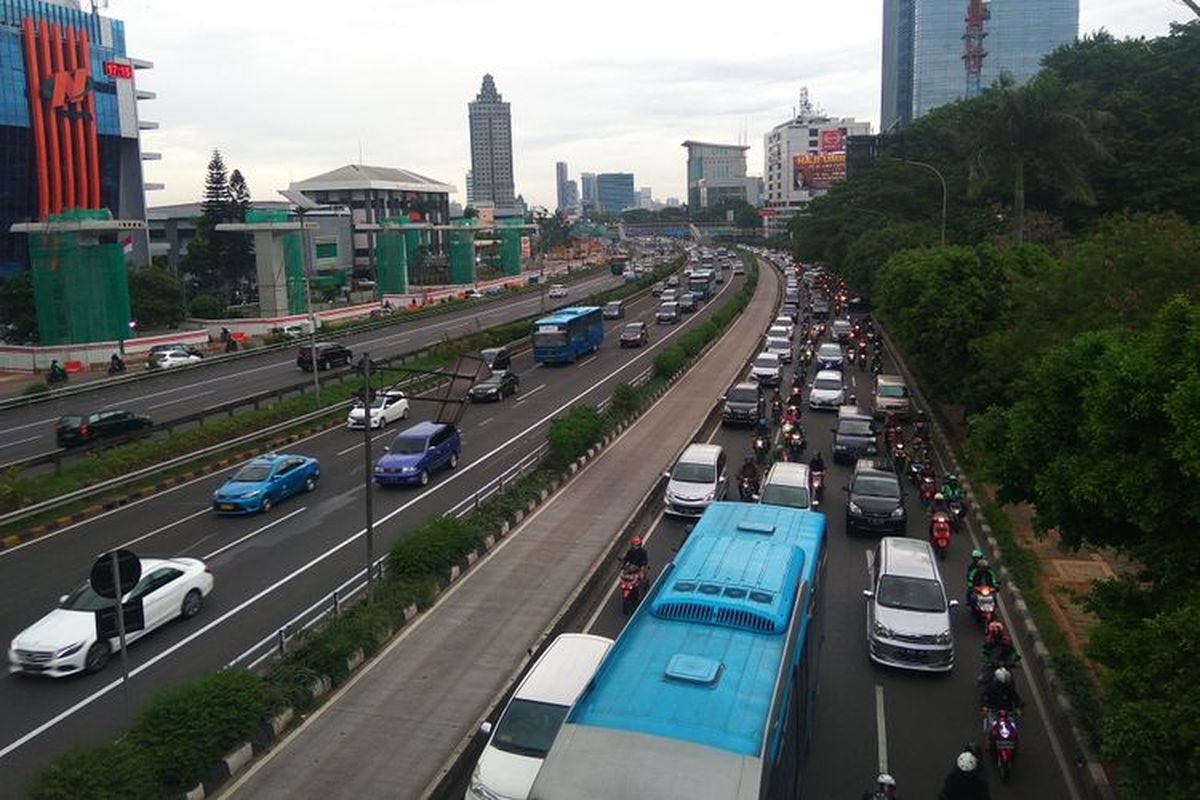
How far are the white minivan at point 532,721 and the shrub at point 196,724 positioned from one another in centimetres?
289

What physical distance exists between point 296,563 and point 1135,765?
15160mm

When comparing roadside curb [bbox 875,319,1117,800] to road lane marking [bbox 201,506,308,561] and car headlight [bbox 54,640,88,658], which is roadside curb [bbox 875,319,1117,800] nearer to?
car headlight [bbox 54,640,88,658]

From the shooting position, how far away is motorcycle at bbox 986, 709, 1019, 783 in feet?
35.4

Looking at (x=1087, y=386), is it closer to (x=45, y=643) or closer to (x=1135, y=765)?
(x=1135, y=765)

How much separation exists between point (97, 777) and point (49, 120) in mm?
71042

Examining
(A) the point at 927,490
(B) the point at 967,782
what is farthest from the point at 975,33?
(B) the point at 967,782

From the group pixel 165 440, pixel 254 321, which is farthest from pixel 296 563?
pixel 254 321

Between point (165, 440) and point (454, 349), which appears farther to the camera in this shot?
point (454, 349)

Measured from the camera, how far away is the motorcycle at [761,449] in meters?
25.5

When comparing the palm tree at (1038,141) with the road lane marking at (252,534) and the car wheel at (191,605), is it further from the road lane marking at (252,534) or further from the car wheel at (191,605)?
the car wheel at (191,605)

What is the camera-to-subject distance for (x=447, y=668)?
43.5 ft

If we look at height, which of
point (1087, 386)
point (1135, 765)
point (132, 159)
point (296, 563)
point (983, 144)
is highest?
point (132, 159)

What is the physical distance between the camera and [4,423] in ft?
113

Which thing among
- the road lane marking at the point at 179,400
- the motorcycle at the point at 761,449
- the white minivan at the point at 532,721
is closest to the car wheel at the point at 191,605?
the white minivan at the point at 532,721
